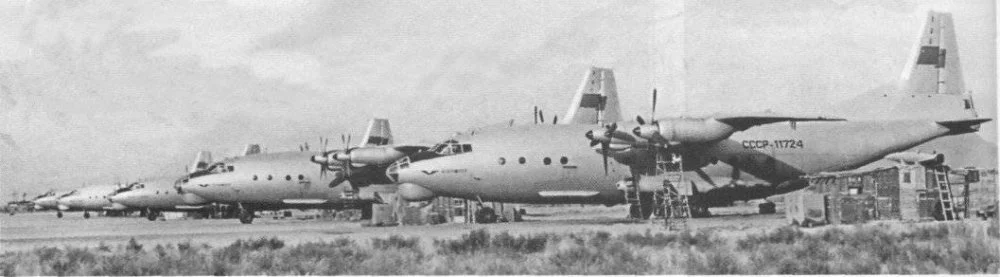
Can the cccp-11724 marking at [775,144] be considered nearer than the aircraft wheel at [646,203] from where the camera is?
No

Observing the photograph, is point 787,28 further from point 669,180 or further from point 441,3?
point 441,3

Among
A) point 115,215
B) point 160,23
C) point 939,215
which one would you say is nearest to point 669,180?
point 939,215

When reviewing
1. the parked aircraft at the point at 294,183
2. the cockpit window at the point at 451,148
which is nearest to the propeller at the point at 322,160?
the parked aircraft at the point at 294,183

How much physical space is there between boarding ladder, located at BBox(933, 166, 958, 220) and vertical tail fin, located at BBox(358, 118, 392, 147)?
3114 centimetres

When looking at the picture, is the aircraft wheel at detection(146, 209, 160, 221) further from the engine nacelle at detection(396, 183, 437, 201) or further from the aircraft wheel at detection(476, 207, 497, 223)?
the aircraft wheel at detection(476, 207, 497, 223)

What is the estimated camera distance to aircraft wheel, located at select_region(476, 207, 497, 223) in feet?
121

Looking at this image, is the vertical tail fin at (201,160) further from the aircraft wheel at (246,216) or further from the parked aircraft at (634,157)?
the parked aircraft at (634,157)

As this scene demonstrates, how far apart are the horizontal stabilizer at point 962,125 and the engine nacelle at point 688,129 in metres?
9.57

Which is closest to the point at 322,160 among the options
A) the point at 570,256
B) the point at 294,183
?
the point at 294,183

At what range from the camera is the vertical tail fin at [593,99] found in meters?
44.2

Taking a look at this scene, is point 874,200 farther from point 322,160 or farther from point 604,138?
point 322,160

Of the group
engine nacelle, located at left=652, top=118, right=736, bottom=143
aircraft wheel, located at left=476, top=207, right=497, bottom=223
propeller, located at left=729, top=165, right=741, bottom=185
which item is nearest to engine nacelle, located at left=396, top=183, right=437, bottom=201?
aircraft wheel, located at left=476, top=207, right=497, bottom=223

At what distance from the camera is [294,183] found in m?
49.8

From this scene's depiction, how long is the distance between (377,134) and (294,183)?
Result: 662cm
